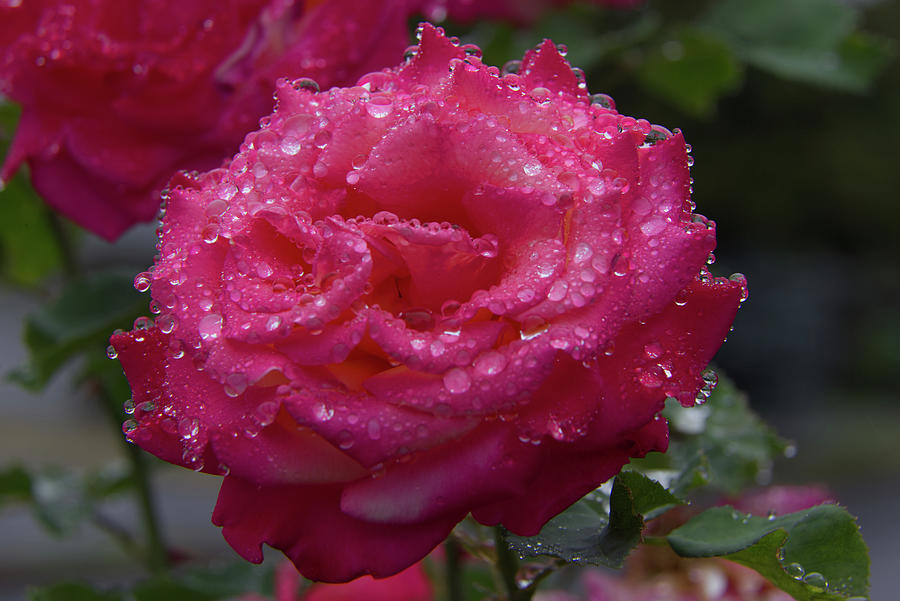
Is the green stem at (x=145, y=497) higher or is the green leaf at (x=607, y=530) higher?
the green leaf at (x=607, y=530)

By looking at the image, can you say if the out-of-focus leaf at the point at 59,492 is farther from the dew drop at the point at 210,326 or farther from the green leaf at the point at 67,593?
the dew drop at the point at 210,326

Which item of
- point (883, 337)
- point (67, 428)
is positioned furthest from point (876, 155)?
point (67, 428)

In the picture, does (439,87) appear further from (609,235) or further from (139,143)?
(139,143)

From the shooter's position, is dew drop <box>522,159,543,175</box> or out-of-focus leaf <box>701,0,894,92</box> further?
out-of-focus leaf <box>701,0,894,92</box>

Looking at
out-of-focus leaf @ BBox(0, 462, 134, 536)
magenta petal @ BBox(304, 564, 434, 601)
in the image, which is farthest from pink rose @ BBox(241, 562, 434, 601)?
out-of-focus leaf @ BBox(0, 462, 134, 536)

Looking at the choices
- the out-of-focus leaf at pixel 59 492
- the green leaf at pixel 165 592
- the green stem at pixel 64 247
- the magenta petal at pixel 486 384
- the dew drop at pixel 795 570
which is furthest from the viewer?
the out-of-focus leaf at pixel 59 492

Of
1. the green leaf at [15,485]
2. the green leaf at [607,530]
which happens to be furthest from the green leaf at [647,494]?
the green leaf at [15,485]

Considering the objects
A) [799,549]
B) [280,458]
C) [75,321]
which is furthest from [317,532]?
[75,321]

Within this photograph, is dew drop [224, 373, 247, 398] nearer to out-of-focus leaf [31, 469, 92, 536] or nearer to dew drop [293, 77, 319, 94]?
dew drop [293, 77, 319, 94]
